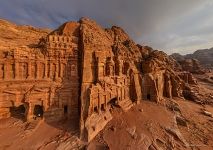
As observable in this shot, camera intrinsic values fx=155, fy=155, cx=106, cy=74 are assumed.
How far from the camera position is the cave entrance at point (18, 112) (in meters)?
18.2

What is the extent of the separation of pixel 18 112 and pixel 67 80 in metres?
6.94

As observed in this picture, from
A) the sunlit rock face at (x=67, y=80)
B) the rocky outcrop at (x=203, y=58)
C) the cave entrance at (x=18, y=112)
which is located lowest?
the cave entrance at (x=18, y=112)

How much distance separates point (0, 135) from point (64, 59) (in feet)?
34.4

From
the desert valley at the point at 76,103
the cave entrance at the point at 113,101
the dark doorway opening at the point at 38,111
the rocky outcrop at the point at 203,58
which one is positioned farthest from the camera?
the rocky outcrop at the point at 203,58

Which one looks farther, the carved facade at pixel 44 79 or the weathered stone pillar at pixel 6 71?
the carved facade at pixel 44 79

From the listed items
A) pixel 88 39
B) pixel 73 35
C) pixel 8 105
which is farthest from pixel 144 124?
pixel 8 105

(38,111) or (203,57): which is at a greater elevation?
(203,57)

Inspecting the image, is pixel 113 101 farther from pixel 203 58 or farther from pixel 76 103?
pixel 203 58

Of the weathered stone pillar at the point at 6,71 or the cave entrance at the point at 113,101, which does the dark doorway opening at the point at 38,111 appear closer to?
the weathered stone pillar at the point at 6,71

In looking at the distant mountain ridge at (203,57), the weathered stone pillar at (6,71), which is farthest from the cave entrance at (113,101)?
the distant mountain ridge at (203,57)

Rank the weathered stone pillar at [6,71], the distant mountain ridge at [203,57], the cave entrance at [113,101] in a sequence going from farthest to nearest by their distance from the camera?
the distant mountain ridge at [203,57] → the cave entrance at [113,101] → the weathered stone pillar at [6,71]

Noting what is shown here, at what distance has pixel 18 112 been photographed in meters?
18.8

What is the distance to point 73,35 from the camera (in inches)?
833

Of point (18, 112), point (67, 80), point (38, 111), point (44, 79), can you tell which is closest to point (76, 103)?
point (67, 80)
